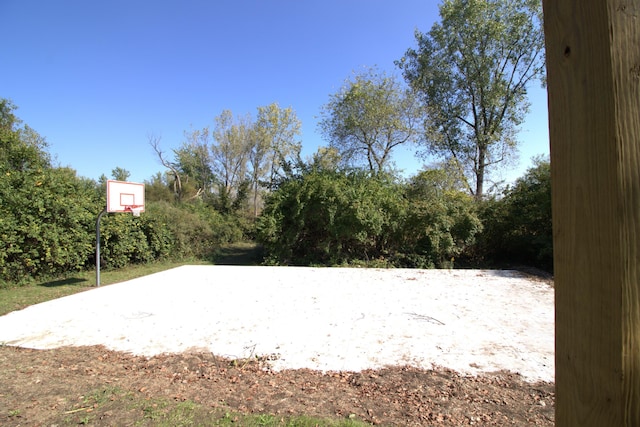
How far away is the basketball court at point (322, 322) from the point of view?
3.76 meters

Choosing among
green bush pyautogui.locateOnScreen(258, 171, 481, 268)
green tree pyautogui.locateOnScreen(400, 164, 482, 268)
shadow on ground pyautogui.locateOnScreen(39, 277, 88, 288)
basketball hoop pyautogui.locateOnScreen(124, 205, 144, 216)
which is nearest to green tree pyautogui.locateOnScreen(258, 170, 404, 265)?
green bush pyautogui.locateOnScreen(258, 171, 481, 268)

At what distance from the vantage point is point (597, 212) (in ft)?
2.42

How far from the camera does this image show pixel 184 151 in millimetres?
35469

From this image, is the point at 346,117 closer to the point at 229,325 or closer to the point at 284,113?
the point at 284,113

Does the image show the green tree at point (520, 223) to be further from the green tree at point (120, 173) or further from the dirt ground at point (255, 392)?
the green tree at point (120, 173)

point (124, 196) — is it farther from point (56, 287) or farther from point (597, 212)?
point (597, 212)

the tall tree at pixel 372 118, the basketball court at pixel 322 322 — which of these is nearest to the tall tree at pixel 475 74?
the tall tree at pixel 372 118

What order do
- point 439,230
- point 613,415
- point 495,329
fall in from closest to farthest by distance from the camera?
point 613,415
point 495,329
point 439,230

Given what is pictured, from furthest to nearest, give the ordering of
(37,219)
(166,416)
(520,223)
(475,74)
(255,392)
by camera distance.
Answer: (475,74)
(520,223)
(37,219)
(255,392)
(166,416)

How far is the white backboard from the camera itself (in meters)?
8.00

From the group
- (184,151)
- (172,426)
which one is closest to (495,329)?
(172,426)

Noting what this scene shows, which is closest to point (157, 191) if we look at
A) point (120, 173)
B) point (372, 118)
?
point (120, 173)

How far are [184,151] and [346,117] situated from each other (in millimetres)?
22417

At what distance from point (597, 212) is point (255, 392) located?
2.98 meters
